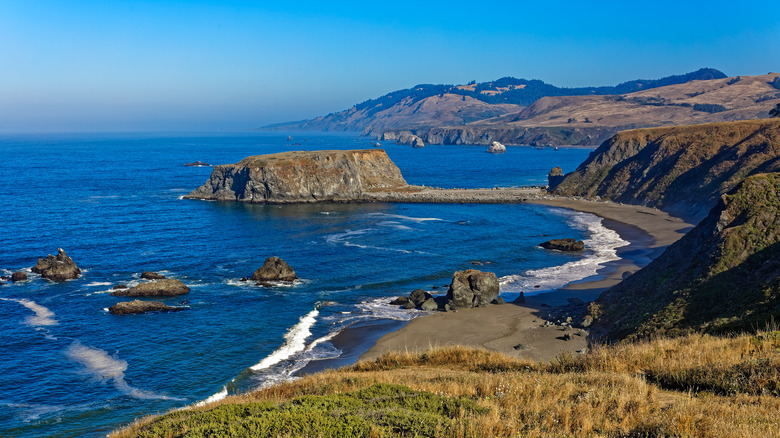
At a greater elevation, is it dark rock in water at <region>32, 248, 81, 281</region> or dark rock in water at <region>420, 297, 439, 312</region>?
dark rock in water at <region>32, 248, 81, 281</region>

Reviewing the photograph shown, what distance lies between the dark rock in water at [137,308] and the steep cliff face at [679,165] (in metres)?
89.3

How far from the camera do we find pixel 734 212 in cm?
4194

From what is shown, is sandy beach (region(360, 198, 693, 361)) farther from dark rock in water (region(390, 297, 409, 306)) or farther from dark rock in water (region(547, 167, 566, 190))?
dark rock in water (region(547, 167, 566, 190))

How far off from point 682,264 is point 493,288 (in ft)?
54.8

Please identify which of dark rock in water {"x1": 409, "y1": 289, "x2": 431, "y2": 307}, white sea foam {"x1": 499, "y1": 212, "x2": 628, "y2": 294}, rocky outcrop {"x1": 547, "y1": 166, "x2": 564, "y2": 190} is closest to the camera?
dark rock in water {"x1": 409, "y1": 289, "x2": 431, "y2": 307}

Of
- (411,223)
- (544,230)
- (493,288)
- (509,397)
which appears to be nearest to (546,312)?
(493,288)

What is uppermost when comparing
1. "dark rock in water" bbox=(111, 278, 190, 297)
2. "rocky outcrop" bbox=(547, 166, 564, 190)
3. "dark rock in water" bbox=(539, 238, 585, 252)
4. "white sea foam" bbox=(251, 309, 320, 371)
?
"rocky outcrop" bbox=(547, 166, 564, 190)

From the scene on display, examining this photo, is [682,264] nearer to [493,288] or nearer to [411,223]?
[493,288]

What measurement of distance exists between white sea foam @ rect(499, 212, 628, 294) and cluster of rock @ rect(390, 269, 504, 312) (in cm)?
523

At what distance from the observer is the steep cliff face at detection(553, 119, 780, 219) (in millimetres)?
101312

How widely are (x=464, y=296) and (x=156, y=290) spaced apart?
30709 mm

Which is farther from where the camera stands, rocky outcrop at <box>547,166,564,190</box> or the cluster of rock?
rocky outcrop at <box>547,166,564,190</box>

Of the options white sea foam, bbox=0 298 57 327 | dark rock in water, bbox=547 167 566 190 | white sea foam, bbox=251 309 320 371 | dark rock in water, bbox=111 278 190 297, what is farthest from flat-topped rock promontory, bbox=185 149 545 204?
white sea foam, bbox=251 309 320 371

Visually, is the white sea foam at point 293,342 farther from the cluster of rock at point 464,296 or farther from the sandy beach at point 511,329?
the cluster of rock at point 464,296
